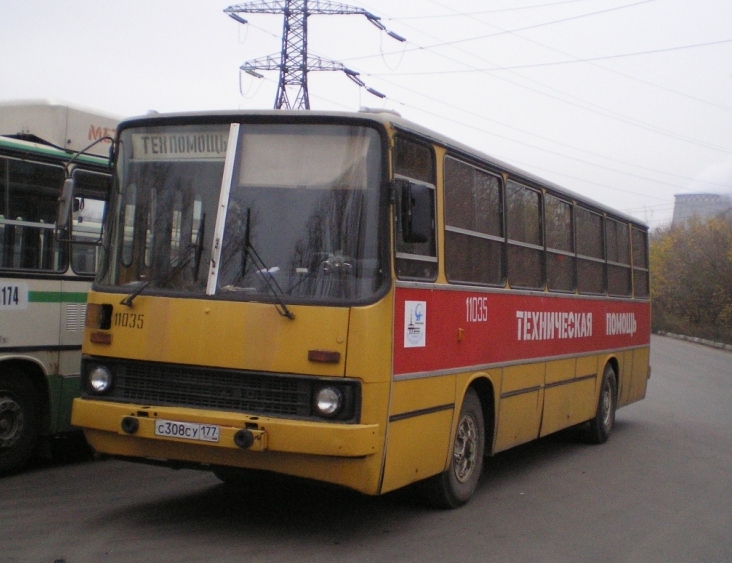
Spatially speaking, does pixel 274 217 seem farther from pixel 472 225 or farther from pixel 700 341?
pixel 700 341

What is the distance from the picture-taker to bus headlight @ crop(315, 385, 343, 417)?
6574mm

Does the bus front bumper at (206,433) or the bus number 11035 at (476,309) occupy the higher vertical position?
the bus number 11035 at (476,309)

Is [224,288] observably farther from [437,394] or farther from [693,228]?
[693,228]

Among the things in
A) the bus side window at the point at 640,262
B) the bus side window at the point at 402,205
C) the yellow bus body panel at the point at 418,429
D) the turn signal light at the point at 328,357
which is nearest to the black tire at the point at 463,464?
the yellow bus body panel at the point at 418,429

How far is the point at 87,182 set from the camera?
32.7 feet

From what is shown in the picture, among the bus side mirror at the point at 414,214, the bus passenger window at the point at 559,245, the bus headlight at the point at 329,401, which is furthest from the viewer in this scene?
the bus passenger window at the point at 559,245

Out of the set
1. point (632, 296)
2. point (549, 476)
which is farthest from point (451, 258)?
point (632, 296)

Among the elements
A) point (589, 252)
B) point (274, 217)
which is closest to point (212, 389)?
point (274, 217)

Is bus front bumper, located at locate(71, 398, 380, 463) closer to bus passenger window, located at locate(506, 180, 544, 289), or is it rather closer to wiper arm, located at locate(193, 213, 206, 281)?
wiper arm, located at locate(193, 213, 206, 281)

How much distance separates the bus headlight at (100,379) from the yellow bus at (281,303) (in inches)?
0.5

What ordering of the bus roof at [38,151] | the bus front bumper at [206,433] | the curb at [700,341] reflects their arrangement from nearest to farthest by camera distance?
the bus front bumper at [206,433] → the bus roof at [38,151] → the curb at [700,341]

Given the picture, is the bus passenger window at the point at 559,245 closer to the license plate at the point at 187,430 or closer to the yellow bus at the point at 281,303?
the yellow bus at the point at 281,303

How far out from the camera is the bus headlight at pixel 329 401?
657cm

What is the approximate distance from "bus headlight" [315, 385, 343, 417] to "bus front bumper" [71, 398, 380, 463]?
0.28 feet
